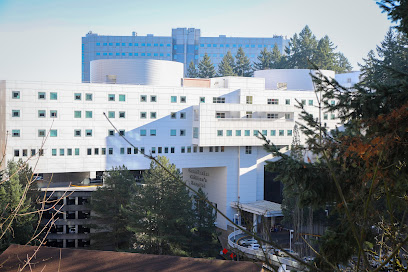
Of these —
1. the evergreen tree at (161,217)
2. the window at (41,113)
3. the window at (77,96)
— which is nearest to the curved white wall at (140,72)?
the window at (77,96)

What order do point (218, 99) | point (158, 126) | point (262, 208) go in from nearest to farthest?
point (262, 208)
point (158, 126)
point (218, 99)

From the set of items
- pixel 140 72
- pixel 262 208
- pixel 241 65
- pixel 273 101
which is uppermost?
pixel 241 65

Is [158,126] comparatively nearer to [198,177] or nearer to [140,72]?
[140,72]

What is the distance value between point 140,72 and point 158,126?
6279 millimetres

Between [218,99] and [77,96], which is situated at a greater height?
[218,99]

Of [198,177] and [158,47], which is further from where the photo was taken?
[158,47]

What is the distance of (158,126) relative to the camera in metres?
42.6

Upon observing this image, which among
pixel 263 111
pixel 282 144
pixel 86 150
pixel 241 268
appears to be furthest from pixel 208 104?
pixel 241 268

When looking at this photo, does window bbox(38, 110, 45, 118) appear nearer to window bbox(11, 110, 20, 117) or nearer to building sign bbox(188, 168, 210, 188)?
window bbox(11, 110, 20, 117)

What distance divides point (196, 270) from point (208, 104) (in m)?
32.8

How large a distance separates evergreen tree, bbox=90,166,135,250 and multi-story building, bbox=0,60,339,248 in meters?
4.18

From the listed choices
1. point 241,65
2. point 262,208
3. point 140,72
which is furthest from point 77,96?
point 241,65

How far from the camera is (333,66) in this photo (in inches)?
3068

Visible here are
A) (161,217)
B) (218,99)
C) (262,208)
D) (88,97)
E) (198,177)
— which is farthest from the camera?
(198,177)
